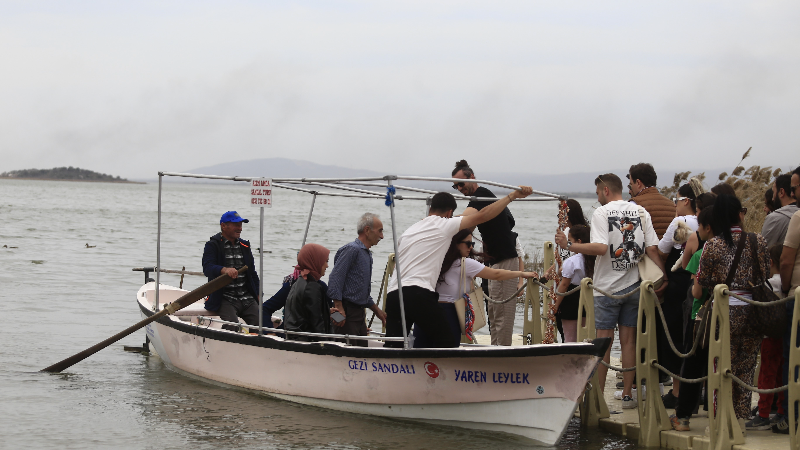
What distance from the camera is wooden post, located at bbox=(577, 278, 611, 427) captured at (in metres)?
7.57

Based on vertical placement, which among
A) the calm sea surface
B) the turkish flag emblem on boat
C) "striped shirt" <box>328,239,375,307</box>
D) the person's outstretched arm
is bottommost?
the calm sea surface

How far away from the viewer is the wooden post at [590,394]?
757 cm

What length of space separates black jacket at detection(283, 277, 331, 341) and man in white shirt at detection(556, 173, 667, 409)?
2.65 m

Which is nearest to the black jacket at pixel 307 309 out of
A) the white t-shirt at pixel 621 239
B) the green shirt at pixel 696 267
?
the white t-shirt at pixel 621 239

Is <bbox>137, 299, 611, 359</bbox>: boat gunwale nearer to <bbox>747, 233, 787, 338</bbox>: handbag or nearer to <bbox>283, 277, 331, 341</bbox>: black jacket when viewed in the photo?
<bbox>283, 277, 331, 341</bbox>: black jacket

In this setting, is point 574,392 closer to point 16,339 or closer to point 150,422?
point 150,422

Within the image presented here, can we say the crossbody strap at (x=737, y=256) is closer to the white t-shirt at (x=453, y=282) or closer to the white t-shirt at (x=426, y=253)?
the white t-shirt at (x=426, y=253)

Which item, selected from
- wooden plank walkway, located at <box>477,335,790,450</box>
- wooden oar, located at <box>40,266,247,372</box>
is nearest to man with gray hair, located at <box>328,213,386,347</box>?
wooden oar, located at <box>40,266,247,372</box>

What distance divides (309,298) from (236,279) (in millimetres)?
1741

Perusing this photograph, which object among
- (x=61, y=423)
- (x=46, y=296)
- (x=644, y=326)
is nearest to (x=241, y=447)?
(x=61, y=423)

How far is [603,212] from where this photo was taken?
7496mm

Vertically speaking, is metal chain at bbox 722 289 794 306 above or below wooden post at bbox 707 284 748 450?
above

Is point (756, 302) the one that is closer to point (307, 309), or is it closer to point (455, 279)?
point (455, 279)

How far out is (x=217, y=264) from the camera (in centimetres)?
1006
